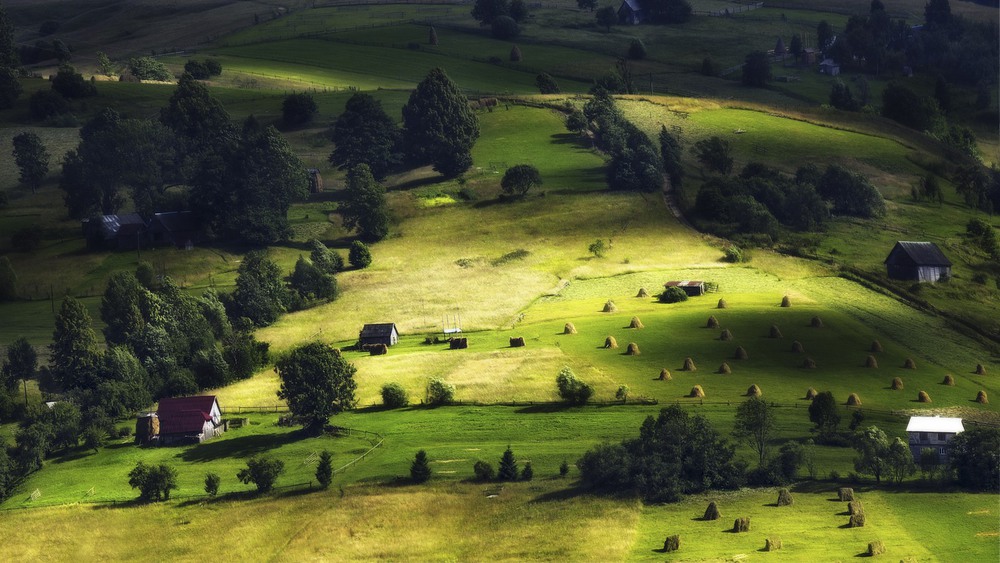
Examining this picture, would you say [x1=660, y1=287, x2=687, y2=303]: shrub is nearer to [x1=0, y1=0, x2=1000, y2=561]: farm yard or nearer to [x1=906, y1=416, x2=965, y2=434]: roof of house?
[x1=0, y1=0, x2=1000, y2=561]: farm yard

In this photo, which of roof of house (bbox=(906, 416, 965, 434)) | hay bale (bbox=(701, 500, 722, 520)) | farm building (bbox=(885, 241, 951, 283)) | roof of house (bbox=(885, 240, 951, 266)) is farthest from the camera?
roof of house (bbox=(885, 240, 951, 266))

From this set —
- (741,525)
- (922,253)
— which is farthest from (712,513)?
(922,253)

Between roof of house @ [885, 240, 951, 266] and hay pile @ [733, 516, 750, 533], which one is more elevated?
roof of house @ [885, 240, 951, 266]

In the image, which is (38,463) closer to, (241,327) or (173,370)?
(173,370)

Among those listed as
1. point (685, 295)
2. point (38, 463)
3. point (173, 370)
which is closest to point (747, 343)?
point (685, 295)

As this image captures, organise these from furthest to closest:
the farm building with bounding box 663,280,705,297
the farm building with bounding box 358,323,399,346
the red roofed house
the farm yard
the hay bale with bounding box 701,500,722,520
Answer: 1. the farm building with bounding box 663,280,705,297
2. the farm building with bounding box 358,323,399,346
3. the red roofed house
4. the hay bale with bounding box 701,500,722,520
5. the farm yard

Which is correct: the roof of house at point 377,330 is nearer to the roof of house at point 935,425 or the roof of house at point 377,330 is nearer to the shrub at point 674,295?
the shrub at point 674,295

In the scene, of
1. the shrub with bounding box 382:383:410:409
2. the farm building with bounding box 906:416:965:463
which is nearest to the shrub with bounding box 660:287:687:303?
the shrub with bounding box 382:383:410:409

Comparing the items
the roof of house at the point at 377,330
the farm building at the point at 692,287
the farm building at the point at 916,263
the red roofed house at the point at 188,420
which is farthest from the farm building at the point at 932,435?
the red roofed house at the point at 188,420
